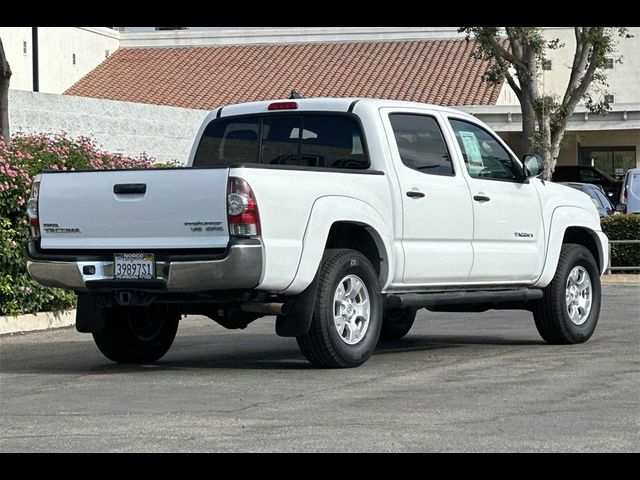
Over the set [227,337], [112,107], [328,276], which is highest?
[112,107]

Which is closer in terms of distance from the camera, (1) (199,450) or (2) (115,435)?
(1) (199,450)

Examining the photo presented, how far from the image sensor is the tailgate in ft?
34.7

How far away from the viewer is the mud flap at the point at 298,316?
1082 centimetres

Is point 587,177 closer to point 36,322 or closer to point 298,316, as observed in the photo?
point 36,322

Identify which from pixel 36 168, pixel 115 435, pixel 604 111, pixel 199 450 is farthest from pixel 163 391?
pixel 604 111

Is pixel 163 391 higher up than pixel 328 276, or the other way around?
pixel 328 276

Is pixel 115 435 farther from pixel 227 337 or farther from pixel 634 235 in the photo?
pixel 634 235

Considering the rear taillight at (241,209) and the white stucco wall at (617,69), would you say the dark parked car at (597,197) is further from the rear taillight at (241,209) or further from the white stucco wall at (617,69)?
the rear taillight at (241,209)

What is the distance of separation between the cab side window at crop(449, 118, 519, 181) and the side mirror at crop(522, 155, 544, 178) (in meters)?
0.09

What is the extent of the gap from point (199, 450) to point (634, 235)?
20485 millimetres

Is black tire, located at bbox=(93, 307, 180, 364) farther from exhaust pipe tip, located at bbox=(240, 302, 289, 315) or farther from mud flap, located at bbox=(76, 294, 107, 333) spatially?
exhaust pipe tip, located at bbox=(240, 302, 289, 315)

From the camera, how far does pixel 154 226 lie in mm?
10859

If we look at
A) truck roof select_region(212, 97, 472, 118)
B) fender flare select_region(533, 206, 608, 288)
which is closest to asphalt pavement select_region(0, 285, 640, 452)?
fender flare select_region(533, 206, 608, 288)

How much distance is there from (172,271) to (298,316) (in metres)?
0.97
